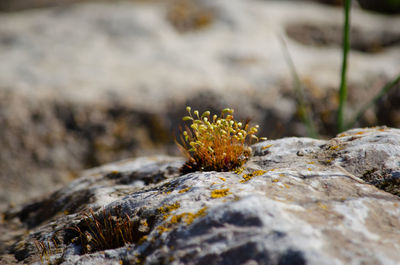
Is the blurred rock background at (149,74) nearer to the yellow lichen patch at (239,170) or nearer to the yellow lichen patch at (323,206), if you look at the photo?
the yellow lichen patch at (239,170)

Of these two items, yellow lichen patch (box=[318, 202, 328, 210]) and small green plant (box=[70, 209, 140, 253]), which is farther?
small green plant (box=[70, 209, 140, 253])

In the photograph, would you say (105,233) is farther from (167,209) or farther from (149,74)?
(149,74)

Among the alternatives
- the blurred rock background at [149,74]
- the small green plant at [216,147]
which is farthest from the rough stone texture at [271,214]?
the blurred rock background at [149,74]

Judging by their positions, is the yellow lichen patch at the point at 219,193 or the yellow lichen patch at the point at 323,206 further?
the yellow lichen patch at the point at 219,193

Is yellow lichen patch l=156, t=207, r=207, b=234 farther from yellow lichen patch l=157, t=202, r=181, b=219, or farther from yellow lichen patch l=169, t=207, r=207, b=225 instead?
yellow lichen patch l=157, t=202, r=181, b=219

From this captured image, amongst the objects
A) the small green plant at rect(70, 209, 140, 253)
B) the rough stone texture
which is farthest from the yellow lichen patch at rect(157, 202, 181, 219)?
the small green plant at rect(70, 209, 140, 253)
